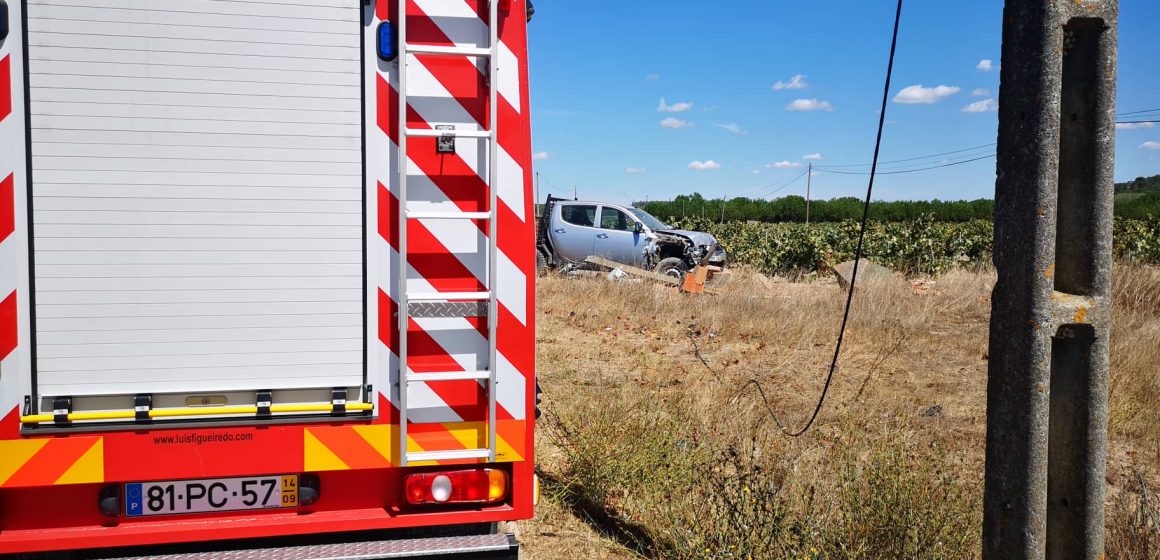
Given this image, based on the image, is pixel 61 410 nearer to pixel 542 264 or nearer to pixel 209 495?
pixel 209 495

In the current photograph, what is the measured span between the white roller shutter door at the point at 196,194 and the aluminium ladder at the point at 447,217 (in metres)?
0.15

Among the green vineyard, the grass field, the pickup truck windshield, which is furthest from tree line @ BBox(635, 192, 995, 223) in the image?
the grass field

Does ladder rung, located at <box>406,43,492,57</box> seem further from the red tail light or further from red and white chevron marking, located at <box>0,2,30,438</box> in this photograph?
the red tail light

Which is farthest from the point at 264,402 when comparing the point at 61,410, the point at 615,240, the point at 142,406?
the point at 615,240

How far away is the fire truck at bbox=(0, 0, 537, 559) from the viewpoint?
2.38 meters

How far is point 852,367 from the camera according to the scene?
766 centimetres

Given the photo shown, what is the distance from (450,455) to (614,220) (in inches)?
562

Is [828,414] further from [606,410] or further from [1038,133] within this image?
[1038,133]

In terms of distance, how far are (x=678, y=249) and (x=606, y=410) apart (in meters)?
11.9

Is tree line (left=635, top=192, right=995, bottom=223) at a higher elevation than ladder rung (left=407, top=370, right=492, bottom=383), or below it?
higher

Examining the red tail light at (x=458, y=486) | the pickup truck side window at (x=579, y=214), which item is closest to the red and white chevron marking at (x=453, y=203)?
the red tail light at (x=458, y=486)

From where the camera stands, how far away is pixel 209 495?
8.46 ft

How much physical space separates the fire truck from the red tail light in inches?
0.6

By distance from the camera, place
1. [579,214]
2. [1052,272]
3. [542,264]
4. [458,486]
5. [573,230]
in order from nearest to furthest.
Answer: [1052,272], [458,486], [542,264], [573,230], [579,214]
